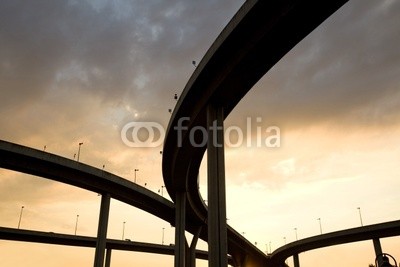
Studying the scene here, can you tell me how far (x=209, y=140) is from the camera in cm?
2814

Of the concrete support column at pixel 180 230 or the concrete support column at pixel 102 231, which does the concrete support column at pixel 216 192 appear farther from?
the concrete support column at pixel 102 231

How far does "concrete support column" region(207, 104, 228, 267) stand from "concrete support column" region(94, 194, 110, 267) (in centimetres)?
2528

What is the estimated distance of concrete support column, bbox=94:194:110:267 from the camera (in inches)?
1875

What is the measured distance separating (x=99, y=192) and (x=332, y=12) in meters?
38.2

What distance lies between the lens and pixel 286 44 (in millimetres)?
22344

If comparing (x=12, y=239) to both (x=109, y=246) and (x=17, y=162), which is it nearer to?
(x=109, y=246)

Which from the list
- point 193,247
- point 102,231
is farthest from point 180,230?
point 193,247

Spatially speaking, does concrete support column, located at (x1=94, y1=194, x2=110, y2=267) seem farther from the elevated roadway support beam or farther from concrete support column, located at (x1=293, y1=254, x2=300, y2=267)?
concrete support column, located at (x1=293, y1=254, x2=300, y2=267)

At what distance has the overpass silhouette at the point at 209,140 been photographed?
2098cm

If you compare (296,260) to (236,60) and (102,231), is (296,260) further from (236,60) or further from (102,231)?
(236,60)

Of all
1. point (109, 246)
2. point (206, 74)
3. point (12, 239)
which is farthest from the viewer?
point (109, 246)

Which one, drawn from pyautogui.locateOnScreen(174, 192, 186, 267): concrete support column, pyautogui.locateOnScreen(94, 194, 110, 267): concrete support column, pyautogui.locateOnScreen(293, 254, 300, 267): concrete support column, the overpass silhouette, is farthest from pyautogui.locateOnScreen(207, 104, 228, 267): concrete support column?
pyautogui.locateOnScreen(293, 254, 300, 267): concrete support column

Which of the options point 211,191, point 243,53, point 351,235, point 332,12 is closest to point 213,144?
point 211,191

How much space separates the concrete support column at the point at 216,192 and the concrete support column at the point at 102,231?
25.3 meters
